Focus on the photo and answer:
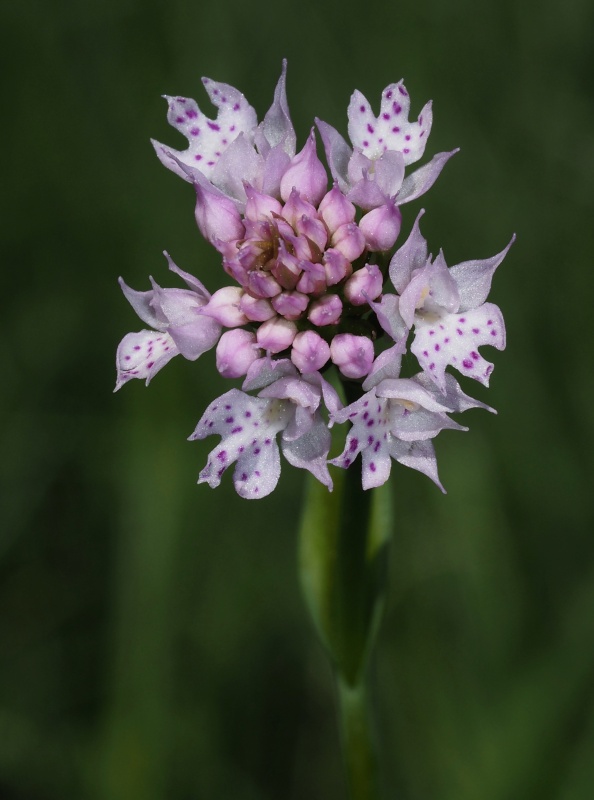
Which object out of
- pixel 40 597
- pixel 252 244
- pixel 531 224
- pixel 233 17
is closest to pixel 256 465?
pixel 252 244

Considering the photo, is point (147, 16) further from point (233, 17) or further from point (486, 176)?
point (486, 176)

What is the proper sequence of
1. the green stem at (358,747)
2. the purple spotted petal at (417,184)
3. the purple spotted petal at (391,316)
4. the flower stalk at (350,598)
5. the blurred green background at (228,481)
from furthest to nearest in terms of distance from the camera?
1. the blurred green background at (228,481)
2. the green stem at (358,747)
3. the flower stalk at (350,598)
4. the purple spotted petal at (417,184)
5. the purple spotted petal at (391,316)

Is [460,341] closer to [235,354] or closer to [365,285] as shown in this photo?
[365,285]

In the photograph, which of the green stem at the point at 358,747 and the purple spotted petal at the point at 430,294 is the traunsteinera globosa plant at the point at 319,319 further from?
the green stem at the point at 358,747

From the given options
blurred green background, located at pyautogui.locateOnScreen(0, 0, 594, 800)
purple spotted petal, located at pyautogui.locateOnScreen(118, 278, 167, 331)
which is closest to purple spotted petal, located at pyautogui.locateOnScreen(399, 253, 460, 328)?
purple spotted petal, located at pyautogui.locateOnScreen(118, 278, 167, 331)

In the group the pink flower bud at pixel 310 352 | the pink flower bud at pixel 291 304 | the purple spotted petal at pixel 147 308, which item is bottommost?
the pink flower bud at pixel 310 352

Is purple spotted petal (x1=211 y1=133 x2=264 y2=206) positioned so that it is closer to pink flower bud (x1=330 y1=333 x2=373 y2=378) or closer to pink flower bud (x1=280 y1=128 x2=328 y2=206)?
pink flower bud (x1=280 y1=128 x2=328 y2=206)

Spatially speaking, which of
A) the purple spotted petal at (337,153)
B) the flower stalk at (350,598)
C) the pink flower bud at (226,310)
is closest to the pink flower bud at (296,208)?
the purple spotted petal at (337,153)
